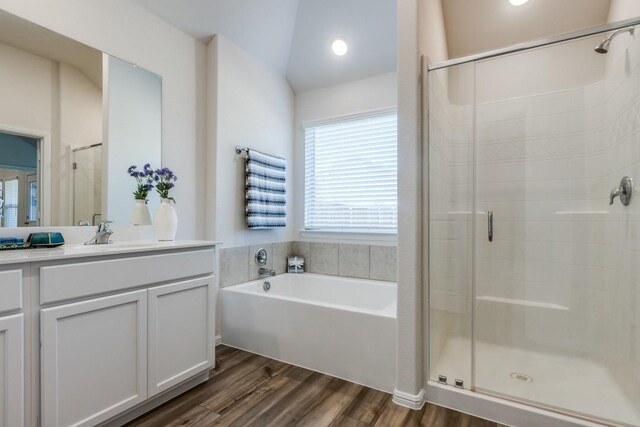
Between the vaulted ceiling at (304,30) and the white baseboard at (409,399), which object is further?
the vaulted ceiling at (304,30)

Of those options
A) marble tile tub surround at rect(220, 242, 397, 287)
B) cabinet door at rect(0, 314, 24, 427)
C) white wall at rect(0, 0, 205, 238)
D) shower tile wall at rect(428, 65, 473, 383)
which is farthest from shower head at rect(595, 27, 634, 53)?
cabinet door at rect(0, 314, 24, 427)

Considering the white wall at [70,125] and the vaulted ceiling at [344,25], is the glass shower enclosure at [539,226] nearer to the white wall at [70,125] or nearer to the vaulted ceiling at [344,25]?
the vaulted ceiling at [344,25]

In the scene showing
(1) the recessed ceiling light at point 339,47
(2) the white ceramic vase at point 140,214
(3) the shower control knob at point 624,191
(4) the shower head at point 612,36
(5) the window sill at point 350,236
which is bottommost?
(5) the window sill at point 350,236

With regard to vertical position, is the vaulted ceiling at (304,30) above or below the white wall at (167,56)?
above

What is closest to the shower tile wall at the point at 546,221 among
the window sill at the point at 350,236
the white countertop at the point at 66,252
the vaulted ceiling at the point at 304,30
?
the window sill at the point at 350,236

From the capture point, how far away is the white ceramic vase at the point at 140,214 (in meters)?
2.17

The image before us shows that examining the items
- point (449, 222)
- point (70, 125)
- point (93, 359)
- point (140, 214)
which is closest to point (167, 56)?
point (70, 125)

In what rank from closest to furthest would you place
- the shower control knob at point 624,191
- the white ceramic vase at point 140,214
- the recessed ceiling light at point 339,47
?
the shower control knob at point 624,191, the white ceramic vase at point 140,214, the recessed ceiling light at point 339,47

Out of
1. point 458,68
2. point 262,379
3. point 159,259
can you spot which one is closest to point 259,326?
point 262,379

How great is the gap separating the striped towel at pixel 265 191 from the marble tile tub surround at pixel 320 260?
0.83 ft

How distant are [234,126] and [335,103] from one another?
104cm

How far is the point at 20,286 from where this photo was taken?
1.26m

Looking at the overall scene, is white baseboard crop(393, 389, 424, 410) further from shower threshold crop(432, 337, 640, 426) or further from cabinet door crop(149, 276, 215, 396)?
cabinet door crop(149, 276, 215, 396)

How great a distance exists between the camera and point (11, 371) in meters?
1.23
